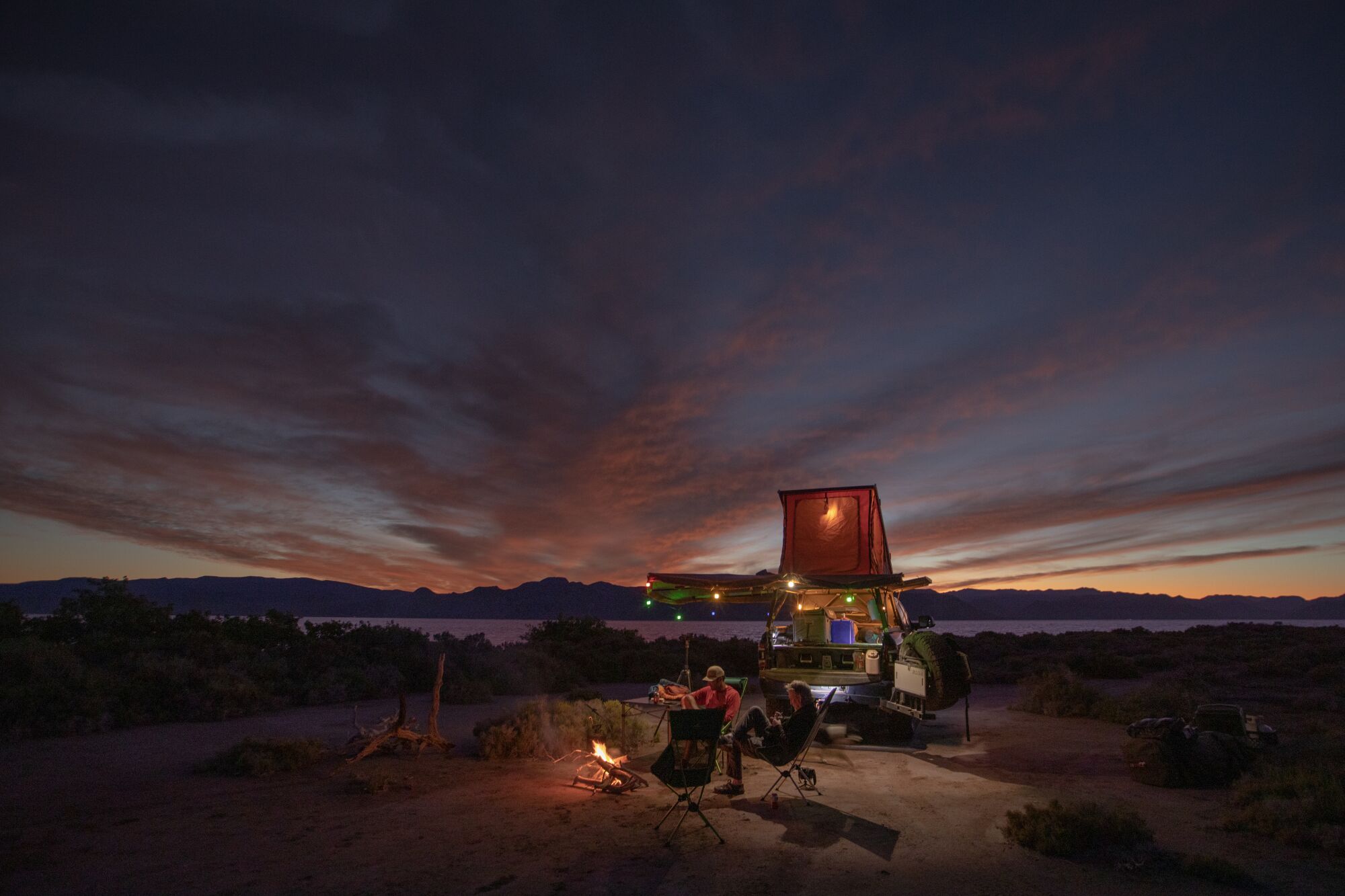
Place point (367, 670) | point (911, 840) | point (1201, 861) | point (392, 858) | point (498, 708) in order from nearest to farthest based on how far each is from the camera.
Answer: point (1201, 861), point (392, 858), point (911, 840), point (498, 708), point (367, 670)

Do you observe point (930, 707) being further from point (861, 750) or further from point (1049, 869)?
point (1049, 869)

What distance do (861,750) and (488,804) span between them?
217 inches

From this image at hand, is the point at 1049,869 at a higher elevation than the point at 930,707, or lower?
lower

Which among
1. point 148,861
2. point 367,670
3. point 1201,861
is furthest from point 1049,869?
point 367,670

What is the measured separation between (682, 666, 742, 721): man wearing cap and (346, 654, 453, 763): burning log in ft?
11.7

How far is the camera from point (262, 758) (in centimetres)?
817

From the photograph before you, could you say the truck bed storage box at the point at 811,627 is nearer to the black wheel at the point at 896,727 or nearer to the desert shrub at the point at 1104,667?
the black wheel at the point at 896,727

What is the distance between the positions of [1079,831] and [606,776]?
4735mm

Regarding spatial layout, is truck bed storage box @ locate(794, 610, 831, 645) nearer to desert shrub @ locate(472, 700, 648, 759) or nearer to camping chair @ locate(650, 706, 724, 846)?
desert shrub @ locate(472, 700, 648, 759)

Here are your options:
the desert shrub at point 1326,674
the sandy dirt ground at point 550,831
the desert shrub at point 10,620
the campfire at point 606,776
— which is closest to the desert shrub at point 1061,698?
the sandy dirt ground at point 550,831

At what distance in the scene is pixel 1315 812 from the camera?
5.51m

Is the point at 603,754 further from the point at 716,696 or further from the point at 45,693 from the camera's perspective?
the point at 45,693

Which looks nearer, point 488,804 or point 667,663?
point 488,804

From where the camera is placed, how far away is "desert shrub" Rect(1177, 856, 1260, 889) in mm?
4531
